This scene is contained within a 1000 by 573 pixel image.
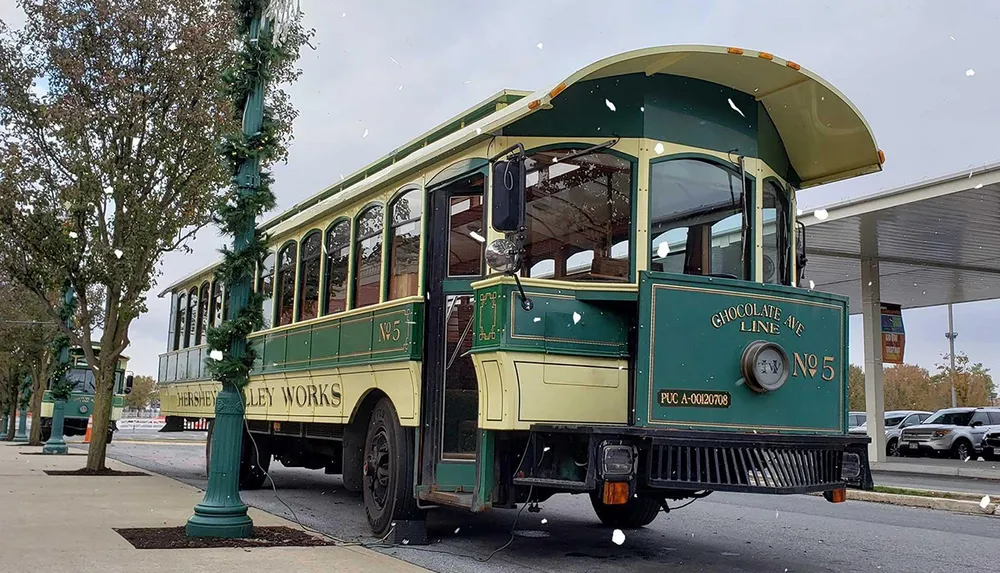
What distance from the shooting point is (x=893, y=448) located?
30844 mm

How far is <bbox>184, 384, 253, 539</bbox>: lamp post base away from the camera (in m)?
7.97

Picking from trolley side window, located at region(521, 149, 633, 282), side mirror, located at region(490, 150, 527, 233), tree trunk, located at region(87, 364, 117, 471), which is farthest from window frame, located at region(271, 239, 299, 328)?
tree trunk, located at region(87, 364, 117, 471)

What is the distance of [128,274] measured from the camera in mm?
15273

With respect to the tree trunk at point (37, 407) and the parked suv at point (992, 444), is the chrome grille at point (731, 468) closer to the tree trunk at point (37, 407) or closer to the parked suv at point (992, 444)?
the parked suv at point (992, 444)

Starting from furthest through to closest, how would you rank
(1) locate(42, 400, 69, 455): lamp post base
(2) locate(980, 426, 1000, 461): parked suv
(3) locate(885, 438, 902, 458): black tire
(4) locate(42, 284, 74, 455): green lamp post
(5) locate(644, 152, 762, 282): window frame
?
(3) locate(885, 438, 902, 458): black tire → (2) locate(980, 426, 1000, 461): parked suv → (1) locate(42, 400, 69, 455): lamp post base → (4) locate(42, 284, 74, 455): green lamp post → (5) locate(644, 152, 762, 282): window frame

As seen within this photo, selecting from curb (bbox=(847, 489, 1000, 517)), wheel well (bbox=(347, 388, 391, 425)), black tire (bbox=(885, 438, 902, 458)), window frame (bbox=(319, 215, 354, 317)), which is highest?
window frame (bbox=(319, 215, 354, 317))

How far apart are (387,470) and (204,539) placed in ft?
5.06

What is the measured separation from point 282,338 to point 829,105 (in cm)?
643

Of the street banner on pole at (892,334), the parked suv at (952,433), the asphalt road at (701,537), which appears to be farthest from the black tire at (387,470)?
the parked suv at (952,433)

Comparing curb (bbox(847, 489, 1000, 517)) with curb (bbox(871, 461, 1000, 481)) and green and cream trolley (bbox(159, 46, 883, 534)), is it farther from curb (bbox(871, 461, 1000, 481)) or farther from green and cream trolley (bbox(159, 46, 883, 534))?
green and cream trolley (bbox(159, 46, 883, 534))

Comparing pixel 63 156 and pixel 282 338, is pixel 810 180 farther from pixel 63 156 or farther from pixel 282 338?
pixel 63 156

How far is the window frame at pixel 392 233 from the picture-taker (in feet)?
26.9

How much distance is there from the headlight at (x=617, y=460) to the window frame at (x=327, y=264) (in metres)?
3.92

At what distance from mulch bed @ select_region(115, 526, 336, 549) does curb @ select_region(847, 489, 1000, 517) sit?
8.49 meters
